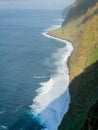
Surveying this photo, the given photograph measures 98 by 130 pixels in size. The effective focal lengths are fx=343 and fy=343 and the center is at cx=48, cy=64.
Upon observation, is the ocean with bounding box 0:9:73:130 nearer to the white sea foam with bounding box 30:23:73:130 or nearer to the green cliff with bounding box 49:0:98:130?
the white sea foam with bounding box 30:23:73:130

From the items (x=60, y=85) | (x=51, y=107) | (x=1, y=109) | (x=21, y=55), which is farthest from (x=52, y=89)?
(x=21, y=55)

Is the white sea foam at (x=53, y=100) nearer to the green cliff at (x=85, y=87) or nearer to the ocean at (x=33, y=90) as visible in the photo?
the ocean at (x=33, y=90)

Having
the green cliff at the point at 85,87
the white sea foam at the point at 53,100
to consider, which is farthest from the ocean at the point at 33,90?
the green cliff at the point at 85,87

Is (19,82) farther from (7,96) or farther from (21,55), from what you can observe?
(21,55)

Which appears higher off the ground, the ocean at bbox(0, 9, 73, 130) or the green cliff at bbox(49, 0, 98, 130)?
the green cliff at bbox(49, 0, 98, 130)

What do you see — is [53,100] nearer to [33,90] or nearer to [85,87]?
[33,90]

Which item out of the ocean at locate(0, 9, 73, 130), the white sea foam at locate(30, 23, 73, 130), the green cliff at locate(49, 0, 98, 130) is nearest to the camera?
the green cliff at locate(49, 0, 98, 130)

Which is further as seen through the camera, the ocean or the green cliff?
the ocean

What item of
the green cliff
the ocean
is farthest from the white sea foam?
the green cliff

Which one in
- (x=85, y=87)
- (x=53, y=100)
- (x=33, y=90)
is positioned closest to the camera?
(x=85, y=87)

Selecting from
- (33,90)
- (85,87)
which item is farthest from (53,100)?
(85,87)
